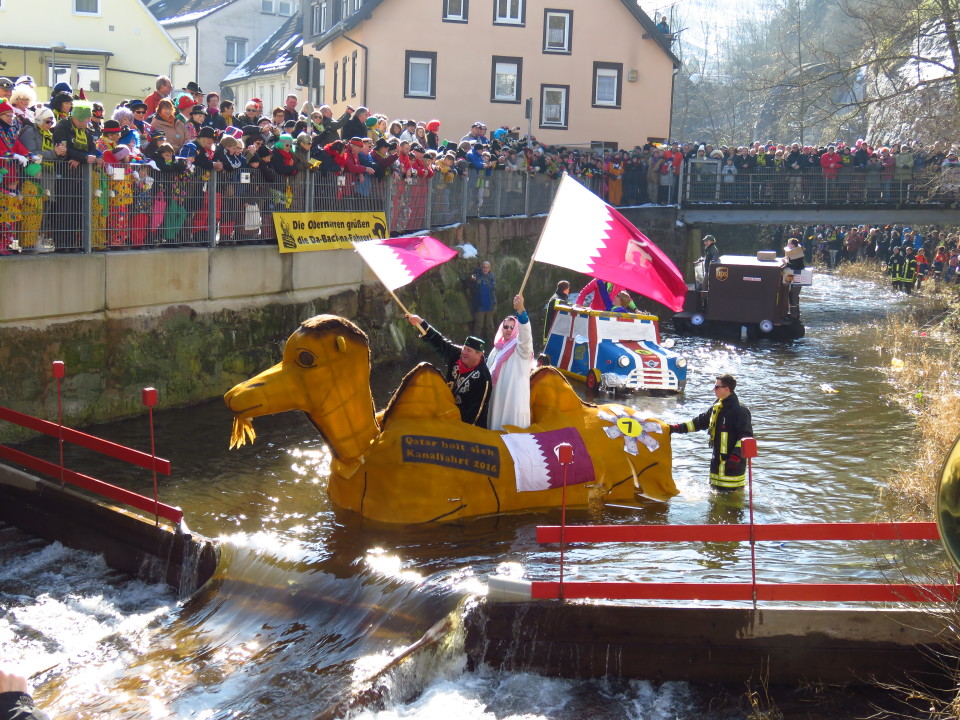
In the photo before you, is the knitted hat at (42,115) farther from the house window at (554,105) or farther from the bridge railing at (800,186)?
the house window at (554,105)

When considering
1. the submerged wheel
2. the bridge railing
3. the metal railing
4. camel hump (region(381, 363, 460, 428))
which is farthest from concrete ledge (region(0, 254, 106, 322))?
the bridge railing

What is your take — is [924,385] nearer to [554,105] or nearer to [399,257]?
[399,257]

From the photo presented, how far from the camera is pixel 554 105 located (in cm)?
3806

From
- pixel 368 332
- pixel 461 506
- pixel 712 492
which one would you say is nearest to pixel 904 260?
pixel 368 332

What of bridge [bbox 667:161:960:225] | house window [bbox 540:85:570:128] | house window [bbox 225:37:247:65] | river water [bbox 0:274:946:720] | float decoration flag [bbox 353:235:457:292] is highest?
house window [bbox 225:37:247:65]

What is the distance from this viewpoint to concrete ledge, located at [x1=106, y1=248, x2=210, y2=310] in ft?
44.2

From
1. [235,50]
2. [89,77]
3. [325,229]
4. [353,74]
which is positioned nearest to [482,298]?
[325,229]

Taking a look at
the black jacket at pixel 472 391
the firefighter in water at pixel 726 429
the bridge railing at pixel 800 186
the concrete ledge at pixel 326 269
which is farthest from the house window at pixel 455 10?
the firefighter in water at pixel 726 429

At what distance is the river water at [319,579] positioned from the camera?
24.2 feet

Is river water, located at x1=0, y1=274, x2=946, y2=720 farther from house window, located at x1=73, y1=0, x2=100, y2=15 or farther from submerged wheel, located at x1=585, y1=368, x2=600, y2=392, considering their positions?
house window, located at x1=73, y1=0, x2=100, y2=15

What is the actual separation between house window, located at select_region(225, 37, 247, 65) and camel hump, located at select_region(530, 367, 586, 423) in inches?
1906

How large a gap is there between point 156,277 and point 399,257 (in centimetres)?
426

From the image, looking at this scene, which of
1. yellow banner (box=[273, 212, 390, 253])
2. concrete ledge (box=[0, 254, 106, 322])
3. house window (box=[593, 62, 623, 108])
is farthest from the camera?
house window (box=[593, 62, 623, 108])

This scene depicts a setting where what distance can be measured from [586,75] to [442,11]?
17.7ft
